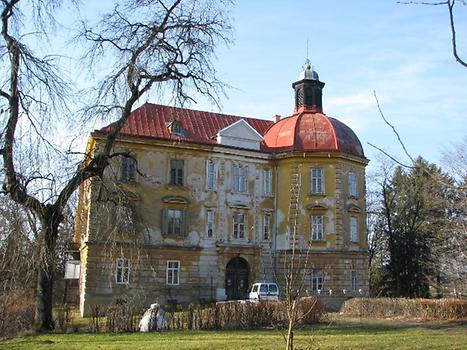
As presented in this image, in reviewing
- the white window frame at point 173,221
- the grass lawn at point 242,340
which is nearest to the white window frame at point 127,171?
the white window frame at point 173,221

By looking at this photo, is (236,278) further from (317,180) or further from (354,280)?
(317,180)

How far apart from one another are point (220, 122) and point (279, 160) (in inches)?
202

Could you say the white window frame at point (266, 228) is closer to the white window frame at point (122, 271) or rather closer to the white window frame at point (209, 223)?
the white window frame at point (209, 223)

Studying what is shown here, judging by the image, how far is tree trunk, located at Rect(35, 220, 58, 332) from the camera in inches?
747

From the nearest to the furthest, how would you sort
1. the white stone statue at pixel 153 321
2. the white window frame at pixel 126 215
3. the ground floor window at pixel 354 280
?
the white stone statue at pixel 153 321 → the white window frame at pixel 126 215 → the ground floor window at pixel 354 280

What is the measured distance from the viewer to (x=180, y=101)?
21.0 meters

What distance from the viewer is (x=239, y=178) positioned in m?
37.1

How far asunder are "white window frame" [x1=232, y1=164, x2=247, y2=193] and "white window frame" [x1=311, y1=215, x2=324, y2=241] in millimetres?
4857

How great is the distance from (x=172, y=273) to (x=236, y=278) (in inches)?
172

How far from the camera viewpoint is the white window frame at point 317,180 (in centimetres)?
3688

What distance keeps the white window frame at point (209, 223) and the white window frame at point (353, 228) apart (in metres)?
9.11

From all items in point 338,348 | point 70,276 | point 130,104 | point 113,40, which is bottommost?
point 338,348

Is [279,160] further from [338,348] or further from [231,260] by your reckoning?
[338,348]

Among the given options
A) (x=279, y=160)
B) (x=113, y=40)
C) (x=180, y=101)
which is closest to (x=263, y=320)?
(x=180, y=101)
